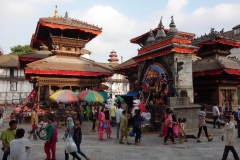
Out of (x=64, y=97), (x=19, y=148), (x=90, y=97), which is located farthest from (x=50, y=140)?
(x=90, y=97)

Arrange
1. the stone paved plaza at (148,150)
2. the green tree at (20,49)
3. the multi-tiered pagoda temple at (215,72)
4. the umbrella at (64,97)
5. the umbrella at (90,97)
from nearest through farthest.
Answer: the stone paved plaza at (148,150)
the umbrella at (64,97)
the umbrella at (90,97)
the multi-tiered pagoda temple at (215,72)
the green tree at (20,49)

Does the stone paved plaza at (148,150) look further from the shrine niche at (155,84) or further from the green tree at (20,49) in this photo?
the green tree at (20,49)

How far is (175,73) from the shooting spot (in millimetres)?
13070

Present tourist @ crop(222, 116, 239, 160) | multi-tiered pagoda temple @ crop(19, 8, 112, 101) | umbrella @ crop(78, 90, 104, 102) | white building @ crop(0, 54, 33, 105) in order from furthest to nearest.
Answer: white building @ crop(0, 54, 33, 105), multi-tiered pagoda temple @ crop(19, 8, 112, 101), umbrella @ crop(78, 90, 104, 102), tourist @ crop(222, 116, 239, 160)

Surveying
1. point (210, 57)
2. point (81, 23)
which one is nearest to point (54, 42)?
point (81, 23)

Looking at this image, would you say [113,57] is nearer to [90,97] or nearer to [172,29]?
[90,97]

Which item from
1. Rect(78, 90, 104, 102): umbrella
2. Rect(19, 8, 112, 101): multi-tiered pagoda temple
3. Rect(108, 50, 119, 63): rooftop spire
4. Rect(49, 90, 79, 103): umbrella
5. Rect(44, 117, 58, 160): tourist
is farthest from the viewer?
Rect(108, 50, 119, 63): rooftop spire

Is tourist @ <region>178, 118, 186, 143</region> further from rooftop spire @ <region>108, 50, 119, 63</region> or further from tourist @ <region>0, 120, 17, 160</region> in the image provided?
rooftop spire @ <region>108, 50, 119, 63</region>

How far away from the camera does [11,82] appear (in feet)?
145

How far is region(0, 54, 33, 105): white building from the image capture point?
4312cm

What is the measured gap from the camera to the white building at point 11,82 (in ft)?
141

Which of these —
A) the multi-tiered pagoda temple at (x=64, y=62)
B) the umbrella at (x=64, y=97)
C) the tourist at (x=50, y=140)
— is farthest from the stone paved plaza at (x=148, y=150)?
the multi-tiered pagoda temple at (x=64, y=62)

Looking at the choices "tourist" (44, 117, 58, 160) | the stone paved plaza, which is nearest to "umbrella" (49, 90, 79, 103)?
the stone paved plaza

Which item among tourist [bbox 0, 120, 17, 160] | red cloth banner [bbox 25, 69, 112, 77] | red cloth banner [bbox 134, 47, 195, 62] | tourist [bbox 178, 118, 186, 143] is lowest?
tourist [bbox 178, 118, 186, 143]
